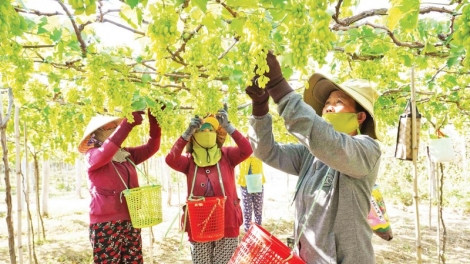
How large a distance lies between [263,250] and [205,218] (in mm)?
1744

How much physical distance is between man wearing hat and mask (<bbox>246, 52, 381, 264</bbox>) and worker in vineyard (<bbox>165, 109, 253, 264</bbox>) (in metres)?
1.49

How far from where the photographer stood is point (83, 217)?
11562 mm

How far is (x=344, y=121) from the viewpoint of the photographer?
1.84 meters

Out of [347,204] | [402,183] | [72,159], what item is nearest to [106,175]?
[347,204]

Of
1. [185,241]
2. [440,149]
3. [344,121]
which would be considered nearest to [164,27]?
[344,121]

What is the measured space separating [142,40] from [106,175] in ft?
4.11

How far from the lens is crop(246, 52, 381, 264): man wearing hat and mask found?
146 centimetres

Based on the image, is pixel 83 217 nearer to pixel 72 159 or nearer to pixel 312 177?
pixel 72 159

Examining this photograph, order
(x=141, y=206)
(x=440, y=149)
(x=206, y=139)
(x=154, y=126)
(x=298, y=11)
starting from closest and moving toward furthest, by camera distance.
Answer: (x=298, y=11) → (x=141, y=206) → (x=206, y=139) → (x=154, y=126) → (x=440, y=149)

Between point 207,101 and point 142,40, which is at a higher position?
point 142,40

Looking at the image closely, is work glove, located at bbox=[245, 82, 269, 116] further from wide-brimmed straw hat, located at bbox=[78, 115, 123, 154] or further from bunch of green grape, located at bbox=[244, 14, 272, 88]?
wide-brimmed straw hat, located at bbox=[78, 115, 123, 154]

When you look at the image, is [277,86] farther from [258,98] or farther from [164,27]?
[164,27]

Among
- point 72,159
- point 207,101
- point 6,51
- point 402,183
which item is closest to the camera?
point 6,51

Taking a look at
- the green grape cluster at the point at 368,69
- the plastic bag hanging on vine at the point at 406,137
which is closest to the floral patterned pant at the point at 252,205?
the plastic bag hanging on vine at the point at 406,137
